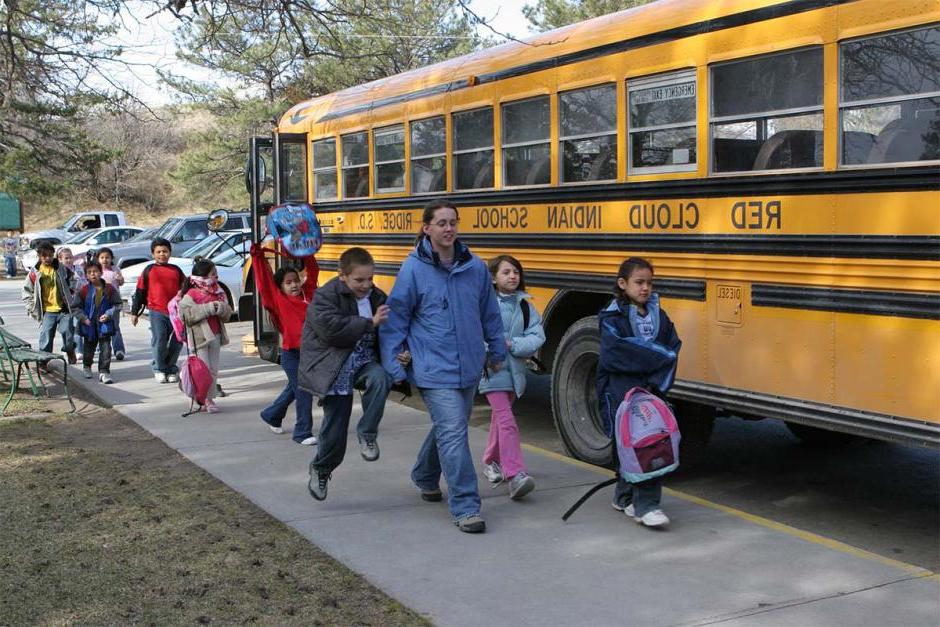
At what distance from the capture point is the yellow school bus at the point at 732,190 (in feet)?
17.2

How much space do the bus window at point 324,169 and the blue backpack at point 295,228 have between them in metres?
0.72

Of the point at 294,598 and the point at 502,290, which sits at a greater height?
the point at 502,290

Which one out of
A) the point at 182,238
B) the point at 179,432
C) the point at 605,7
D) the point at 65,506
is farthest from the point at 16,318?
the point at 605,7

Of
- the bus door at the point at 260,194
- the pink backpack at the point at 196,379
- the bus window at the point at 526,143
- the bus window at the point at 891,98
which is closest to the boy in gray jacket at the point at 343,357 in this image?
the bus window at the point at 526,143

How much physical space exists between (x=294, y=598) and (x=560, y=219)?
3732mm

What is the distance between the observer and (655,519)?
18.2 feet

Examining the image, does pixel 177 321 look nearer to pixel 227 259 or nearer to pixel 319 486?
pixel 319 486

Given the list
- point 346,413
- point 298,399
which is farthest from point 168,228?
point 346,413

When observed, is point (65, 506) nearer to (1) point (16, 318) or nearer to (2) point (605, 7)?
(1) point (16, 318)

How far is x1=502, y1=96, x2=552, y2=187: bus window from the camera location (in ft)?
25.2

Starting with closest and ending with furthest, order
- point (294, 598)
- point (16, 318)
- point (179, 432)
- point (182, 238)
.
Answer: point (294, 598) < point (179, 432) < point (16, 318) < point (182, 238)

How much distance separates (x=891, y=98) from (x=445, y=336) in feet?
7.81

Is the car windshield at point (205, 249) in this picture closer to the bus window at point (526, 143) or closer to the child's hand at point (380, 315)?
the bus window at point (526, 143)

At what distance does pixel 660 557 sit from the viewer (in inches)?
203
